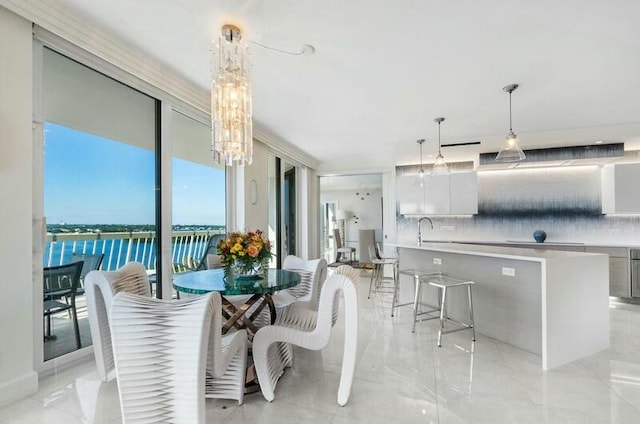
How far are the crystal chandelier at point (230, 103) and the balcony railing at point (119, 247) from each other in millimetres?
1340

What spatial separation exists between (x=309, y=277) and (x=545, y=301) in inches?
81.1

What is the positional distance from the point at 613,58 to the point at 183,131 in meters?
4.27

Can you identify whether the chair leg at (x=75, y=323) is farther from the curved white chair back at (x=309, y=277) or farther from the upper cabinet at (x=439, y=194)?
the upper cabinet at (x=439, y=194)

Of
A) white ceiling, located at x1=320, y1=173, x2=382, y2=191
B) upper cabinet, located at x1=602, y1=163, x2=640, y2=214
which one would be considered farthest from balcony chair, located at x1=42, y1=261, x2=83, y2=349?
upper cabinet, located at x1=602, y1=163, x2=640, y2=214

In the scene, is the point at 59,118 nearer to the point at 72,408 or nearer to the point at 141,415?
the point at 72,408

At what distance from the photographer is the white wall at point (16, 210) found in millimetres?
2027

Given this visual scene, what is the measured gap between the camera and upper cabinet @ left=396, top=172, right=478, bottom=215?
6195mm

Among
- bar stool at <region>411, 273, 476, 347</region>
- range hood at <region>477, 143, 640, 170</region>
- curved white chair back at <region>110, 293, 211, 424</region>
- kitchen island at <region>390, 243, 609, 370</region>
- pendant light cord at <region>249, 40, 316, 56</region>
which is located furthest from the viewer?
range hood at <region>477, 143, 640, 170</region>

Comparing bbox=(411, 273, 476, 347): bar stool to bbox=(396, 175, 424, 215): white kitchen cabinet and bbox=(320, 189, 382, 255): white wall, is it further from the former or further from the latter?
bbox=(320, 189, 382, 255): white wall

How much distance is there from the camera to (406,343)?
3.19 metres

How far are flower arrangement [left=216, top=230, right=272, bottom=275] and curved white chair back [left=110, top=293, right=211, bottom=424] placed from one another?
871 millimetres

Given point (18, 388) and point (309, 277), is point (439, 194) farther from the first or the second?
point (18, 388)

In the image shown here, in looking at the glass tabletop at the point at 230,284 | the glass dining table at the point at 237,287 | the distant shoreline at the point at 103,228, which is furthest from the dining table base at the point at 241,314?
the distant shoreline at the point at 103,228

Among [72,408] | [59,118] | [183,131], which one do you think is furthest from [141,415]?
[183,131]
